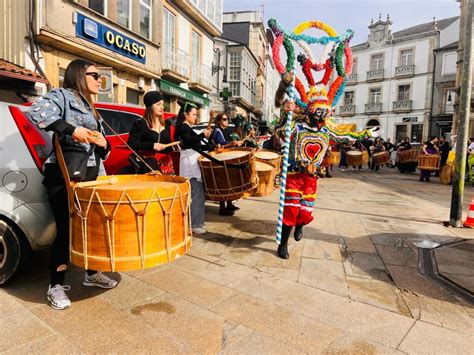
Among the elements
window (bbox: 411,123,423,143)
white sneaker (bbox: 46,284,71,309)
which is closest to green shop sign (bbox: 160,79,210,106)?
white sneaker (bbox: 46,284,71,309)

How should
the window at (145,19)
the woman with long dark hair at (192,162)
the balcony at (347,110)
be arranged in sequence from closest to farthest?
the woman with long dark hair at (192,162) < the window at (145,19) < the balcony at (347,110)

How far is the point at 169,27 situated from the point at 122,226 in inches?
630

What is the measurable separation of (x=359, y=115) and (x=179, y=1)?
28.8m

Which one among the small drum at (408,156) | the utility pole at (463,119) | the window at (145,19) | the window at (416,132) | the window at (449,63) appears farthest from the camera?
the window at (416,132)

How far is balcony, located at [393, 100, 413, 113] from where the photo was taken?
3578 cm

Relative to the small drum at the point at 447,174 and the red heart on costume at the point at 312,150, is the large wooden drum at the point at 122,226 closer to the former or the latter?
the red heart on costume at the point at 312,150

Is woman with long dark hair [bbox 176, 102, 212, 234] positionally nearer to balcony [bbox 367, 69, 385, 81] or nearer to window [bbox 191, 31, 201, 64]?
window [bbox 191, 31, 201, 64]

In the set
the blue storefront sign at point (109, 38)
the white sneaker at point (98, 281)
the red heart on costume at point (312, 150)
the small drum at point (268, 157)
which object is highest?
the blue storefront sign at point (109, 38)

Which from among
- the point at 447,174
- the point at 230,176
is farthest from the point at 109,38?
the point at 447,174

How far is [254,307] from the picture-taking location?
8.74ft

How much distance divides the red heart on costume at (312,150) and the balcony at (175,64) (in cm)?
1290

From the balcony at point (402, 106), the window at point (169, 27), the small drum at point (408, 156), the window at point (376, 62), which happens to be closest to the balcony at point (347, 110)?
the balcony at point (402, 106)

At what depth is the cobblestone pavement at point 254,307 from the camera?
86.3 inches

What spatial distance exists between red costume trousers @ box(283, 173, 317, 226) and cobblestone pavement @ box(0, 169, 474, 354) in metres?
0.43
